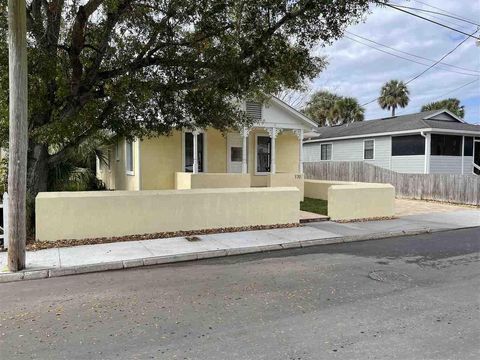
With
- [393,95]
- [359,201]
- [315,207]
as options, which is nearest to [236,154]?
[315,207]

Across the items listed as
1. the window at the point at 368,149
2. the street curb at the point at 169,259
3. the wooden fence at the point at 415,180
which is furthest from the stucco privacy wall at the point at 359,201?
the window at the point at 368,149

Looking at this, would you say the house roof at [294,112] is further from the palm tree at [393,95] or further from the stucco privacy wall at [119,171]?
the palm tree at [393,95]

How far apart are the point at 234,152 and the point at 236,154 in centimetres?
13

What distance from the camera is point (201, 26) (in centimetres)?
901

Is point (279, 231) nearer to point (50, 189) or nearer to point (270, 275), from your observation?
point (270, 275)

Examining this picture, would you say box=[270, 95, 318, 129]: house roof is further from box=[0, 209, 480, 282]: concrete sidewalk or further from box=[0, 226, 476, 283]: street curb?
box=[0, 226, 476, 283]: street curb

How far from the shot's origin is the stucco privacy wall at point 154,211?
887 cm

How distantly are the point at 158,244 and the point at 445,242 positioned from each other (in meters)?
6.82

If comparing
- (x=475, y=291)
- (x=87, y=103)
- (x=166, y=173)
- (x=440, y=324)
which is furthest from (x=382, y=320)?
(x=166, y=173)

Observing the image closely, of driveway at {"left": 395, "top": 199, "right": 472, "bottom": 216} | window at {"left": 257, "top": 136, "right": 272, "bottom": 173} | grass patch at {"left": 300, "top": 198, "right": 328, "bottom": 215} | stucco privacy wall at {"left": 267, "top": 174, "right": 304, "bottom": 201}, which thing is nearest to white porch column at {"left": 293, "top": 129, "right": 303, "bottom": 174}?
stucco privacy wall at {"left": 267, "top": 174, "right": 304, "bottom": 201}

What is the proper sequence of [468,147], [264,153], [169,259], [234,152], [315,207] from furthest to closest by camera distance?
[468,147], [264,153], [234,152], [315,207], [169,259]

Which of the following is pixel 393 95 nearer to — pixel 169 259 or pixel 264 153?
pixel 264 153

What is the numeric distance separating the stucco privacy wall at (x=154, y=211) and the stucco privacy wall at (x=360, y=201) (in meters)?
1.56

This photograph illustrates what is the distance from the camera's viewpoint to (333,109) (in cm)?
4419
